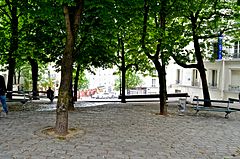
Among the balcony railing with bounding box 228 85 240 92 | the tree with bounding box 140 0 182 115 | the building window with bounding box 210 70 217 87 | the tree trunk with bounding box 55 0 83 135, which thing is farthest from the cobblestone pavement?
the building window with bounding box 210 70 217 87

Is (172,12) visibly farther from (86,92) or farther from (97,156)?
(86,92)

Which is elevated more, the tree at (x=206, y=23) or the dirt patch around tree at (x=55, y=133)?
the tree at (x=206, y=23)

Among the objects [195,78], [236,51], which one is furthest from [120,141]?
[195,78]

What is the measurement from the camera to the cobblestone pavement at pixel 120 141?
22.7ft

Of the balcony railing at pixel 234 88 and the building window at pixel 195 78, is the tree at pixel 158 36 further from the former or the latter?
the building window at pixel 195 78

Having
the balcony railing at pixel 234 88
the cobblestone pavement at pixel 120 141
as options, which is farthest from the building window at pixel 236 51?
the cobblestone pavement at pixel 120 141

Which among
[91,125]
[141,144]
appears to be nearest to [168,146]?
[141,144]

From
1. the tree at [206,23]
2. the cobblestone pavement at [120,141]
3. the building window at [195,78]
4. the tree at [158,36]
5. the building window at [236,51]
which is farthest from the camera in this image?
the building window at [195,78]

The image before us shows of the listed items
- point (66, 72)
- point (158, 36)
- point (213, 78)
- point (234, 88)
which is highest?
point (158, 36)

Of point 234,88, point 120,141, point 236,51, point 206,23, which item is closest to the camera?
point 120,141

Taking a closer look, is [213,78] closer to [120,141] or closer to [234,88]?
[234,88]

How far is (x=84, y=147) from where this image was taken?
7.41m

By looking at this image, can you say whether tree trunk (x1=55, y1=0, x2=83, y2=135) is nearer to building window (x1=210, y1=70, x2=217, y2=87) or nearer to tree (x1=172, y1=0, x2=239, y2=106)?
tree (x1=172, y1=0, x2=239, y2=106)

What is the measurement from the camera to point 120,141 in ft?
26.9
